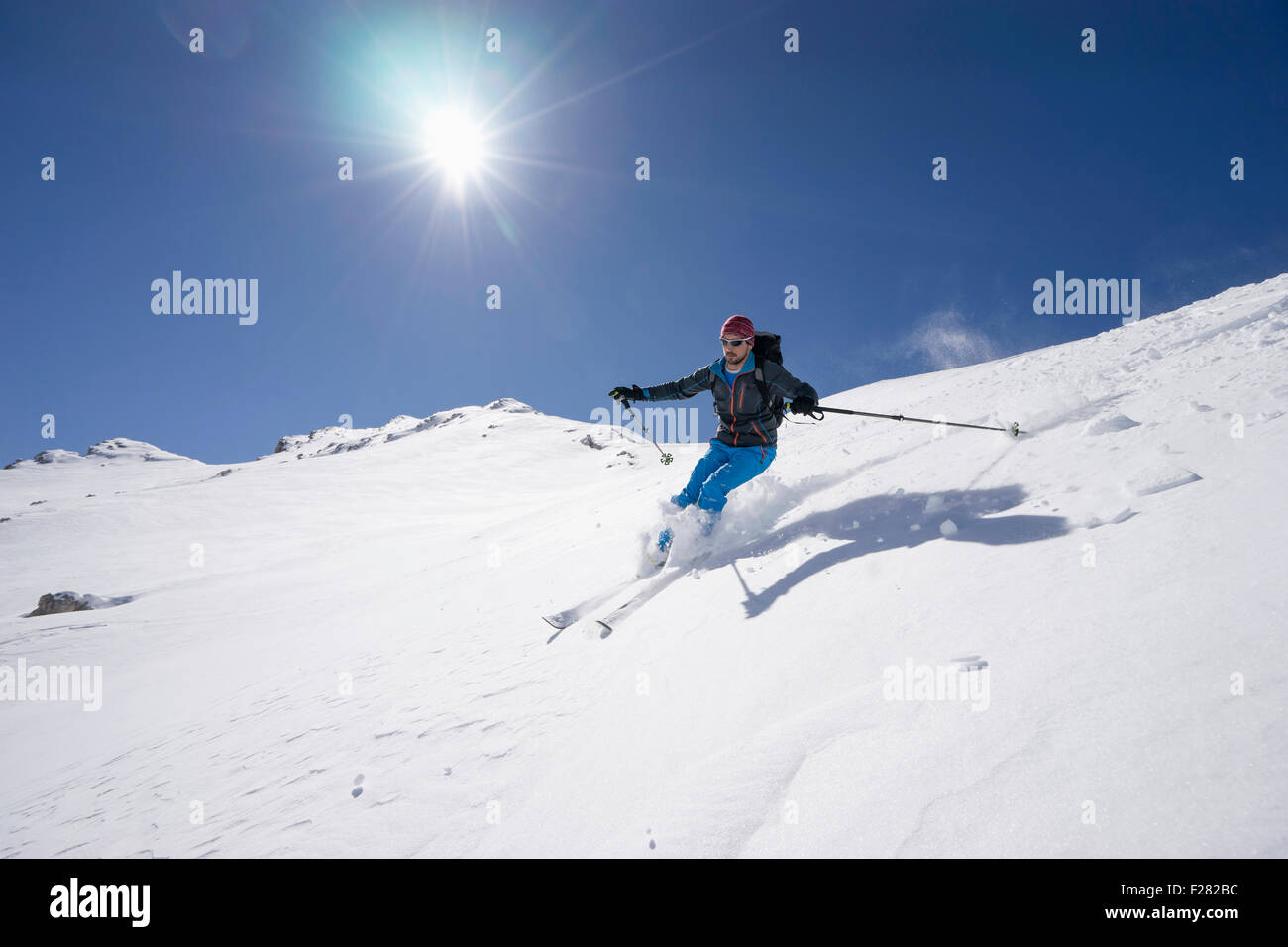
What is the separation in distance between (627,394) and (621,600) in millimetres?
2950

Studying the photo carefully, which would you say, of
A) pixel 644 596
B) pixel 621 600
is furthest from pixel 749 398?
pixel 621 600

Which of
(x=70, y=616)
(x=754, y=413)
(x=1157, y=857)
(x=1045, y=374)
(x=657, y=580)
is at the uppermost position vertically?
(x=1045, y=374)

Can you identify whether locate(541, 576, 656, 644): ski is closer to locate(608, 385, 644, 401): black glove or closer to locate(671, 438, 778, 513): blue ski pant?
locate(671, 438, 778, 513): blue ski pant

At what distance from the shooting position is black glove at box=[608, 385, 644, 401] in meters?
6.77

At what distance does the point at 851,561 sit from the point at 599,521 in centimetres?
669

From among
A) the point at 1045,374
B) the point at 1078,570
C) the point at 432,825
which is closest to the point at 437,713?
the point at 432,825

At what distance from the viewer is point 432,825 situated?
2.47m

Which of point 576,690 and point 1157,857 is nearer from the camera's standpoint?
point 1157,857

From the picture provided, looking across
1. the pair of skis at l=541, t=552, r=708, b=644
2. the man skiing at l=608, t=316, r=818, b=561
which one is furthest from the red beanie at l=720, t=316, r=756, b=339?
the pair of skis at l=541, t=552, r=708, b=644

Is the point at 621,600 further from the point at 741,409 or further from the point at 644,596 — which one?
the point at 741,409

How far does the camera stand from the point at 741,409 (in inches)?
227

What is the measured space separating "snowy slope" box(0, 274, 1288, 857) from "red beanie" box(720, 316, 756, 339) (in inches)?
76.1
